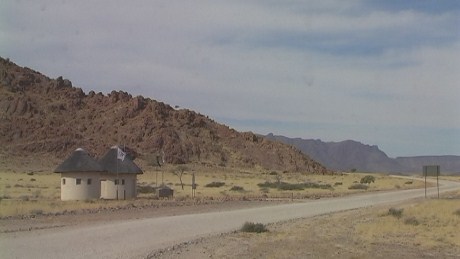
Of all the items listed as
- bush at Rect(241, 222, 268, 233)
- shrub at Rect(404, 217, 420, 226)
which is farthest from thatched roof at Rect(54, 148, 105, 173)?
shrub at Rect(404, 217, 420, 226)

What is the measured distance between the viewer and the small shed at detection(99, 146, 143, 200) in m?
41.6

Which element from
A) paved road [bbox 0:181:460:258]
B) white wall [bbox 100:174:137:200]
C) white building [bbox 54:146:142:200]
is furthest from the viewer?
white wall [bbox 100:174:137:200]

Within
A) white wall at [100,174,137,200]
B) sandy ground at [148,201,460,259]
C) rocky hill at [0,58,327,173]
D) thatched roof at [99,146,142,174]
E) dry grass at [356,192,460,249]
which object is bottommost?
dry grass at [356,192,460,249]

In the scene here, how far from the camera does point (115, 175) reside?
1642 inches

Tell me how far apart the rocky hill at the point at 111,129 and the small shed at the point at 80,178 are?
74384 mm

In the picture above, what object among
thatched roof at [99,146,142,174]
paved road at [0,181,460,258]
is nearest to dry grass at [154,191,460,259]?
A: paved road at [0,181,460,258]

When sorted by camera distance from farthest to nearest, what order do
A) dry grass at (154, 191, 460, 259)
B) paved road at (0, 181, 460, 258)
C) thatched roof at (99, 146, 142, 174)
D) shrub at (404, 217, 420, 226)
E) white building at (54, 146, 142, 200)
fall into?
thatched roof at (99, 146, 142, 174) < white building at (54, 146, 142, 200) < shrub at (404, 217, 420, 226) < dry grass at (154, 191, 460, 259) < paved road at (0, 181, 460, 258)

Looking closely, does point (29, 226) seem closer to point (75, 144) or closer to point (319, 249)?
point (319, 249)

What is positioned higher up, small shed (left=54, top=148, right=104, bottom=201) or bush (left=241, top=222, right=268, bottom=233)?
small shed (left=54, top=148, right=104, bottom=201)

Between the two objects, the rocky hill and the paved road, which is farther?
the rocky hill

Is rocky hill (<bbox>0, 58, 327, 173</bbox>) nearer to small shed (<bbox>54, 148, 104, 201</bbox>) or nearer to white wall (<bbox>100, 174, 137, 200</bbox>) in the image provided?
white wall (<bbox>100, 174, 137, 200</bbox>)

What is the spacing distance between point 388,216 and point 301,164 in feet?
359

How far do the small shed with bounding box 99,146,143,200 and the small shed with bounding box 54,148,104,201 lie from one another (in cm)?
132

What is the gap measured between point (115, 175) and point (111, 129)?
3493 inches
